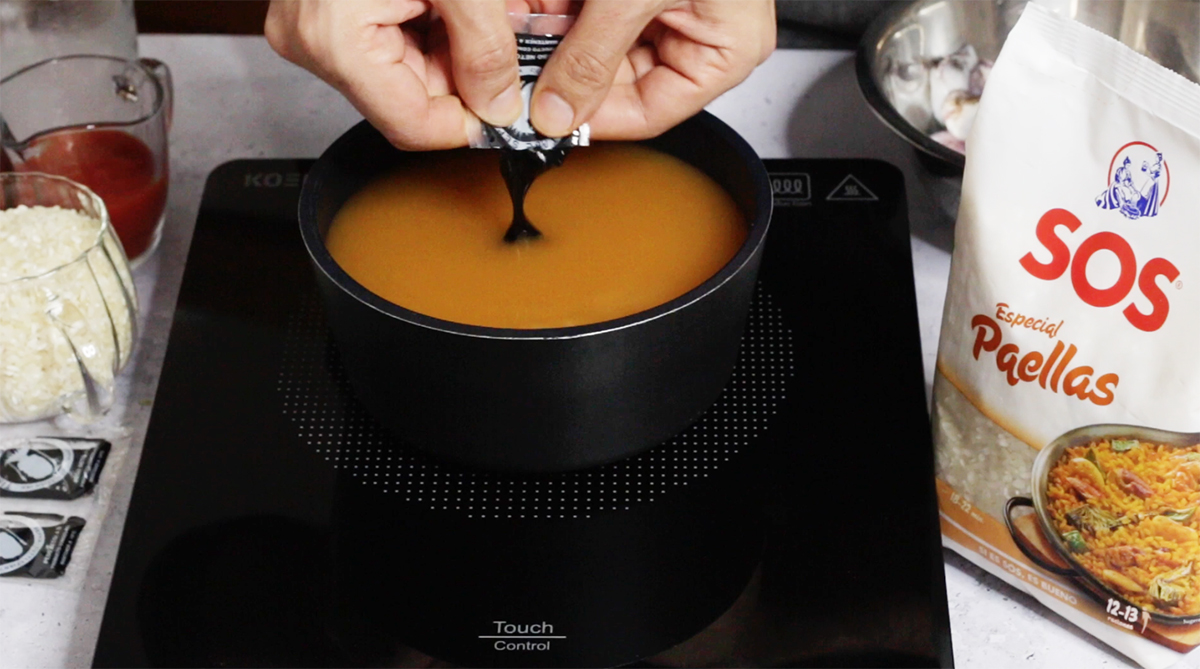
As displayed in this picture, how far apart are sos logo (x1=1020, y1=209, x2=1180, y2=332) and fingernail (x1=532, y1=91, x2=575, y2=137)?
1.07 feet

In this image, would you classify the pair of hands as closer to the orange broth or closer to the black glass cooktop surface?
the orange broth

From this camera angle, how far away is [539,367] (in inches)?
28.4

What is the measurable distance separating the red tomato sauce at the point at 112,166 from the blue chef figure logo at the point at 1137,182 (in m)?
0.79

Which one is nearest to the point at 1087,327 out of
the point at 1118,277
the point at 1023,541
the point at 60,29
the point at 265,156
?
the point at 1118,277

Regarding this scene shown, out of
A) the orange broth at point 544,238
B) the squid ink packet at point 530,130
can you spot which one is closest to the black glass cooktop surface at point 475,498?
the orange broth at point 544,238

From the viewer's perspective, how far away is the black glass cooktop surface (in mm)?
765

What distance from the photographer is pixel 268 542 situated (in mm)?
824

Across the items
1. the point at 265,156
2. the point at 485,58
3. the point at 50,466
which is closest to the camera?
the point at 485,58

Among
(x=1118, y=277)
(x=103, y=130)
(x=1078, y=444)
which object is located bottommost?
(x=103, y=130)

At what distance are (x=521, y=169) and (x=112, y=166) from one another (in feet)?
1.50

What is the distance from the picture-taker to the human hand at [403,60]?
778mm

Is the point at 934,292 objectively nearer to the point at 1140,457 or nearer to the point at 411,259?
the point at 1140,457

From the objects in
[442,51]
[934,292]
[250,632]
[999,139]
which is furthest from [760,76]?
[250,632]

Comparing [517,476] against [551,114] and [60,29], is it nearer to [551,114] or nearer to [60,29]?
[551,114]
